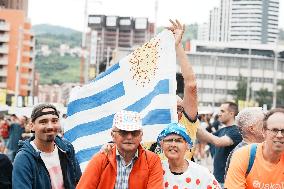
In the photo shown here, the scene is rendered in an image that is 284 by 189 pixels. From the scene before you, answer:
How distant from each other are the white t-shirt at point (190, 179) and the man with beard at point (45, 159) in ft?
2.61

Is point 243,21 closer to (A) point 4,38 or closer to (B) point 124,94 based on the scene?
(A) point 4,38

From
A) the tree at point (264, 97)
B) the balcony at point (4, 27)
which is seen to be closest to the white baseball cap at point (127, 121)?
the tree at point (264, 97)

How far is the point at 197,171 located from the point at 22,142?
131 centimetres

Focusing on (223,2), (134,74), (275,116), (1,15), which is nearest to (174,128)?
(275,116)

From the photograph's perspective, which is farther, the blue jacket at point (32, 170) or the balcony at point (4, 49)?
the balcony at point (4, 49)

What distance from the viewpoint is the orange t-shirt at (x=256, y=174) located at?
430 cm

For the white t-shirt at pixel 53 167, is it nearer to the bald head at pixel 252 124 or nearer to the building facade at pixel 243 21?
the bald head at pixel 252 124

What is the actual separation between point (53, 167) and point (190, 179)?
1.03m

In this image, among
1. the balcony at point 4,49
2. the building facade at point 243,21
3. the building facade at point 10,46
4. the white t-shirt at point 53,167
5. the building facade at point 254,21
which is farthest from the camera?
the building facade at point 243,21

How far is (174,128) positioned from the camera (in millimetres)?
4520

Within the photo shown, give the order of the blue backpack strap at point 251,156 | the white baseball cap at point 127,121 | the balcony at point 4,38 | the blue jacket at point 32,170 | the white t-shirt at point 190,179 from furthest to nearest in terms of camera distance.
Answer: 1. the balcony at point 4,38
2. the blue jacket at point 32,170
3. the white t-shirt at point 190,179
4. the blue backpack strap at point 251,156
5. the white baseball cap at point 127,121

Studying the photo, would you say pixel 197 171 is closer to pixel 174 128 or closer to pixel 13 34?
pixel 174 128

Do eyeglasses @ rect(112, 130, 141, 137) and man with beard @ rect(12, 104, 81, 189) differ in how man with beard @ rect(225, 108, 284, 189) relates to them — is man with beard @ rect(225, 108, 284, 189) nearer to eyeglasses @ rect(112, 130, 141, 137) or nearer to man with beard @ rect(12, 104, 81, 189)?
eyeglasses @ rect(112, 130, 141, 137)

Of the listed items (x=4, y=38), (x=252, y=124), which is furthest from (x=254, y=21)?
(x=252, y=124)
